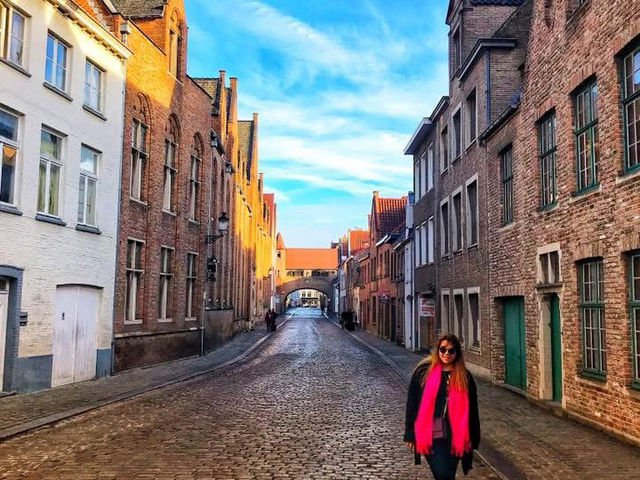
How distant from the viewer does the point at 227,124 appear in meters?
35.5

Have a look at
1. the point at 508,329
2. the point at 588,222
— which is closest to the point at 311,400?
the point at 508,329

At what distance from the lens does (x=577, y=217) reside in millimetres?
10602

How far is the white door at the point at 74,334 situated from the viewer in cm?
1494

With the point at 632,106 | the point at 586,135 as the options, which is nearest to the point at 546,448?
the point at 632,106

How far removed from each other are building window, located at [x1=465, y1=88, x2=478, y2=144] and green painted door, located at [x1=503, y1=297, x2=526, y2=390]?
5.60 metres

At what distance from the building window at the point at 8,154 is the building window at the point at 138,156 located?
18.7ft

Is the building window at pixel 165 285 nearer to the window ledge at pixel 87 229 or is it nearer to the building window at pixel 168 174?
the building window at pixel 168 174

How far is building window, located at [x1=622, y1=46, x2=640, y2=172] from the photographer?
8.84 metres

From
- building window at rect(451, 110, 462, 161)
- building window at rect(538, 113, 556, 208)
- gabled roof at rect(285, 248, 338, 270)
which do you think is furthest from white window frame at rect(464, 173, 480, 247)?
gabled roof at rect(285, 248, 338, 270)

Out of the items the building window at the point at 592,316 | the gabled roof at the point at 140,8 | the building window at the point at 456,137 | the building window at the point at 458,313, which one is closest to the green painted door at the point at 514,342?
the building window at the point at 592,316

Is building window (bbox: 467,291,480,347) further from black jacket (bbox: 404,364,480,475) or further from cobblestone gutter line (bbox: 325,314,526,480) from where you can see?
black jacket (bbox: 404,364,480,475)

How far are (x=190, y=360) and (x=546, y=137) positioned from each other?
14950 millimetres

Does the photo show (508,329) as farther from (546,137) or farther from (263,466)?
(263,466)

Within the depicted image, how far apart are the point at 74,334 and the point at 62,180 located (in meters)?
3.71
